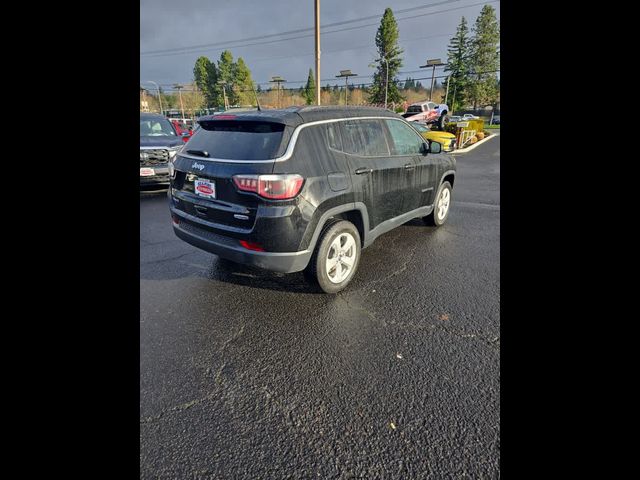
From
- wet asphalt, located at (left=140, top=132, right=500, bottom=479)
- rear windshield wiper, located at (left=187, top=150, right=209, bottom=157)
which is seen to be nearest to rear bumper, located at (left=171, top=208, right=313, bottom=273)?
wet asphalt, located at (left=140, top=132, right=500, bottom=479)

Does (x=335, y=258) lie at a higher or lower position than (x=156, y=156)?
lower

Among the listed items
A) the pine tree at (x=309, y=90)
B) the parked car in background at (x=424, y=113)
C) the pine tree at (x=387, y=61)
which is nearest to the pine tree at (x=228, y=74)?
the pine tree at (x=309, y=90)

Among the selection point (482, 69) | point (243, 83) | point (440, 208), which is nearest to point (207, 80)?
point (243, 83)

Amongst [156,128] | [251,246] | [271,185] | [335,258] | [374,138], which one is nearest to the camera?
[271,185]

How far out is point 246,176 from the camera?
114 inches

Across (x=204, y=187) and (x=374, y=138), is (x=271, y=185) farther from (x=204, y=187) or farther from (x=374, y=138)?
(x=374, y=138)

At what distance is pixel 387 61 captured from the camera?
54.8 m

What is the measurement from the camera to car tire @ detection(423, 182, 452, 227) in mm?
5379

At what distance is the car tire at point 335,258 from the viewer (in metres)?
3.31

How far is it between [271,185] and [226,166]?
1.70 ft

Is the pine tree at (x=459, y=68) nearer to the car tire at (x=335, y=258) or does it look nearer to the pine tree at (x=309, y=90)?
the pine tree at (x=309, y=90)
